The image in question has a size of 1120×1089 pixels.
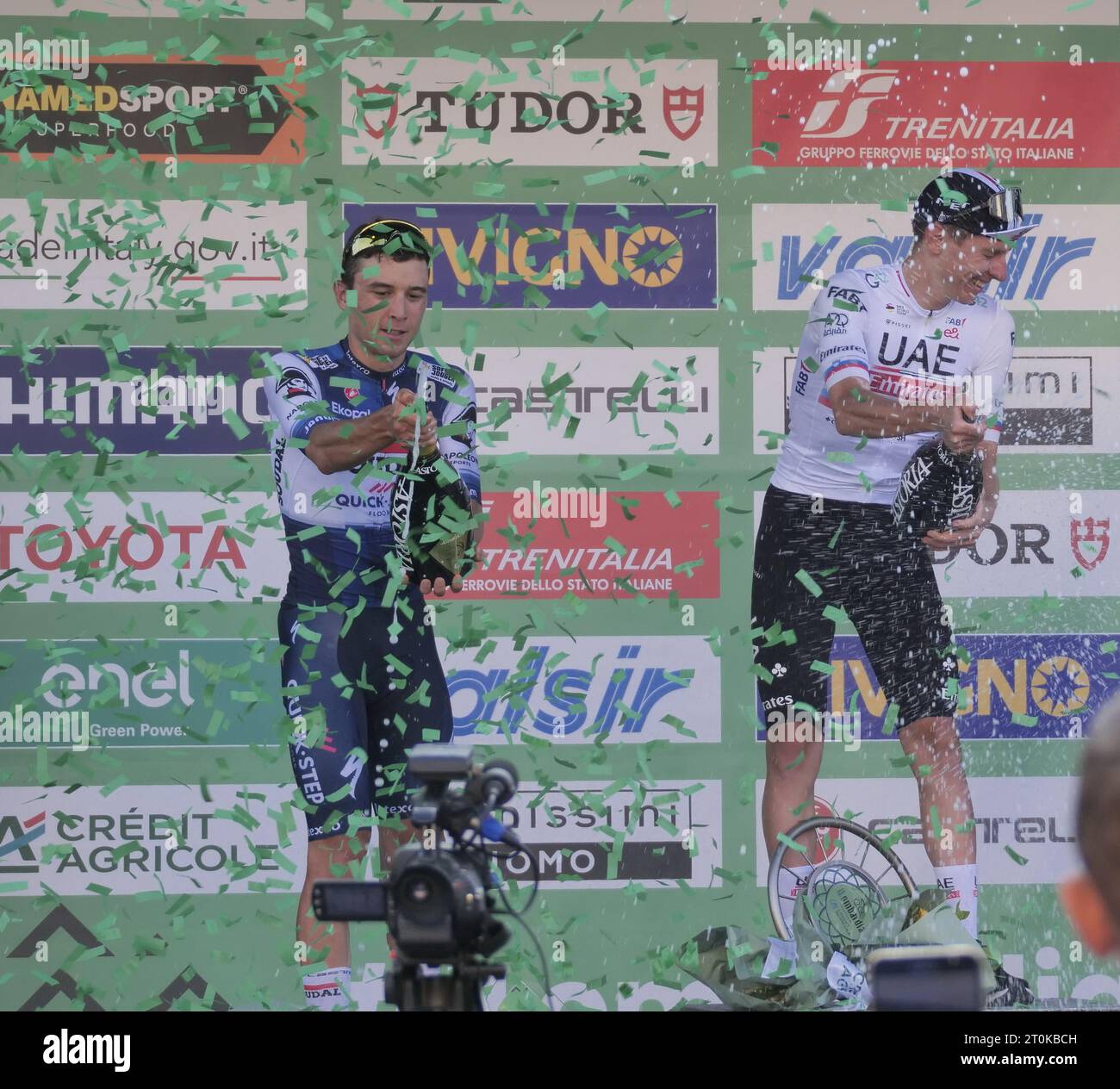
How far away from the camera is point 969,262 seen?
3447 millimetres

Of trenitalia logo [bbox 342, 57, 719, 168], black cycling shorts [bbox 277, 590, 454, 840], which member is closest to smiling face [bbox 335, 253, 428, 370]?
trenitalia logo [bbox 342, 57, 719, 168]

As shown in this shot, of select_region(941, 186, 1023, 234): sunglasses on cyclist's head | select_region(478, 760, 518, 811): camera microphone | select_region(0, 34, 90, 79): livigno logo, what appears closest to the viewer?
select_region(478, 760, 518, 811): camera microphone

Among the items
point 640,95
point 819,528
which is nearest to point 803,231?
point 640,95

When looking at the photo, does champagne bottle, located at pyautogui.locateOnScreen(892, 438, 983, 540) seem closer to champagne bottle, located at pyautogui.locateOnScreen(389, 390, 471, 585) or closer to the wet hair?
champagne bottle, located at pyautogui.locateOnScreen(389, 390, 471, 585)

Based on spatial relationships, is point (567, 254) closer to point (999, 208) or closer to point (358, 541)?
point (358, 541)

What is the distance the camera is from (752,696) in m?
3.40

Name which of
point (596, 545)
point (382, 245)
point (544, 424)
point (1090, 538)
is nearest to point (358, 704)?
point (596, 545)

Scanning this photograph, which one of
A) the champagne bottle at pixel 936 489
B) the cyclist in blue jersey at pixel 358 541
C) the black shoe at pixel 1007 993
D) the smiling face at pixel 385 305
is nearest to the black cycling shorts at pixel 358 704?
the cyclist in blue jersey at pixel 358 541

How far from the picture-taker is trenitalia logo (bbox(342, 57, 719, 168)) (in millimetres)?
3365

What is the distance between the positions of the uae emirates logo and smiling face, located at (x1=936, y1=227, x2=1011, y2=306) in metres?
0.66

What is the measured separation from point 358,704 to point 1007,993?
6.08ft

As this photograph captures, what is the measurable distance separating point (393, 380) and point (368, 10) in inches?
37.7
